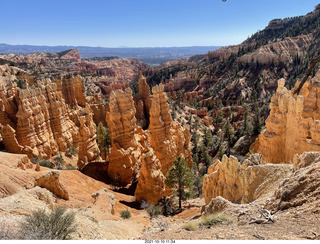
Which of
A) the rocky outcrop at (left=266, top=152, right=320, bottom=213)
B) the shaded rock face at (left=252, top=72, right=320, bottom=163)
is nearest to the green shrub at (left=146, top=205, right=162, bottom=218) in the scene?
the shaded rock face at (left=252, top=72, right=320, bottom=163)

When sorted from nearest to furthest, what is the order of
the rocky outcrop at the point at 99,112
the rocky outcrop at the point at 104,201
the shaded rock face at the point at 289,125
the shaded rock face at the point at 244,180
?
the shaded rock face at the point at 244,180 < the rocky outcrop at the point at 104,201 < the shaded rock face at the point at 289,125 < the rocky outcrop at the point at 99,112

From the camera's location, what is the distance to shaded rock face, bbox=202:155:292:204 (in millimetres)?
9320

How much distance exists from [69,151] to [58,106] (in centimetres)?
672

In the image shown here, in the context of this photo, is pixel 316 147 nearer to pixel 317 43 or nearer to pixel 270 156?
pixel 270 156

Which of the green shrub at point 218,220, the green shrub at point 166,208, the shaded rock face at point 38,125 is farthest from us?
the shaded rock face at point 38,125

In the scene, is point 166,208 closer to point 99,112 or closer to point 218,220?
point 218,220

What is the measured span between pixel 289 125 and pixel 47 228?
16202 millimetres

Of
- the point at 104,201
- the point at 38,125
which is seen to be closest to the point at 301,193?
the point at 104,201

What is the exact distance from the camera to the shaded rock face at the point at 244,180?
9.32 metres

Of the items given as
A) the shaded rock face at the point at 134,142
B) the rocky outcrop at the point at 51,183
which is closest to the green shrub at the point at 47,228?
the rocky outcrop at the point at 51,183

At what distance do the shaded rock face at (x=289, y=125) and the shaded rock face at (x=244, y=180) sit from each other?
4484mm

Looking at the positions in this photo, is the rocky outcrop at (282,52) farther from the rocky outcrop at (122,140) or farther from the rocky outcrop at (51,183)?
the rocky outcrop at (51,183)

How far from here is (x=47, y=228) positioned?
5.30 metres

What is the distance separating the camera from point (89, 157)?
84.0 ft
